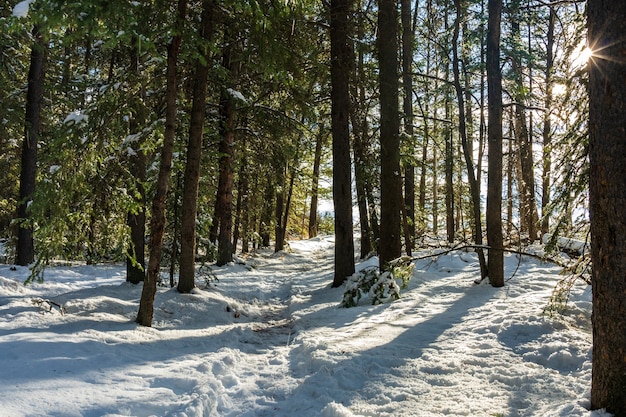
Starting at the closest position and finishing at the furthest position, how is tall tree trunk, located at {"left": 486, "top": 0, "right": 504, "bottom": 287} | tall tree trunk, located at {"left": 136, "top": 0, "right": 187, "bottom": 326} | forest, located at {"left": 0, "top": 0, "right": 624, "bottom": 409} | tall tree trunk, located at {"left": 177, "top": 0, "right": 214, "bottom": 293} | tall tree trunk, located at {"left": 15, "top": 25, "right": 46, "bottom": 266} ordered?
forest, located at {"left": 0, "top": 0, "right": 624, "bottom": 409}, tall tree trunk, located at {"left": 136, "top": 0, "right": 187, "bottom": 326}, tall tree trunk, located at {"left": 177, "top": 0, "right": 214, "bottom": 293}, tall tree trunk, located at {"left": 486, "top": 0, "right": 504, "bottom": 287}, tall tree trunk, located at {"left": 15, "top": 25, "right": 46, "bottom": 266}

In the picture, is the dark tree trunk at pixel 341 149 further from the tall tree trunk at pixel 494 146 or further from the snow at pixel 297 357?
the tall tree trunk at pixel 494 146

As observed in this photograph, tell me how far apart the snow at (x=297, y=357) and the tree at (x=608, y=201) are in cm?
45

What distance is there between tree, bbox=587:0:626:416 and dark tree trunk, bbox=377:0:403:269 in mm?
6846

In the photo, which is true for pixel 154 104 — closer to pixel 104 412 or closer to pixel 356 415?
pixel 104 412

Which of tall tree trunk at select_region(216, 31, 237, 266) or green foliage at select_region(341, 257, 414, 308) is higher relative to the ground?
tall tree trunk at select_region(216, 31, 237, 266)

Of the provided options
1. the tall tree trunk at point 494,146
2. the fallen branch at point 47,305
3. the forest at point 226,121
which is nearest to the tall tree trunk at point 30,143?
the forest at point 226,121

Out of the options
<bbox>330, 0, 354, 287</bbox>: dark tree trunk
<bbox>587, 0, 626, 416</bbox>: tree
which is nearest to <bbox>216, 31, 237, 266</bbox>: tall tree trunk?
<bbox>330, 0, 354, 287</bbox>: dark tree trunk

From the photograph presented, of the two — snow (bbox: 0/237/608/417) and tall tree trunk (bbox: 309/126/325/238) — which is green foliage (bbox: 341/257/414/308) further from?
tall tree trunk (bbox: 309/126/325/238)

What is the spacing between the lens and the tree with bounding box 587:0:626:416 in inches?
117

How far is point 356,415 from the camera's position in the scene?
3.84 metres

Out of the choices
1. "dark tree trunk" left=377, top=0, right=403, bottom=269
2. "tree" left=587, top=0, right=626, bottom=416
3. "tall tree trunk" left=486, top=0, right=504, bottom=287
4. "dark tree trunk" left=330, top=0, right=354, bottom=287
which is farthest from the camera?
"dark tree trunk" left=330, top=0, right=354, bottom=287

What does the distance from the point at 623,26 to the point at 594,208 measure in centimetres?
138

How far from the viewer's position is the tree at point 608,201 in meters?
2.98

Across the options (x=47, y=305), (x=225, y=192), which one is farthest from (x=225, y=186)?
(x=47, y=305)
